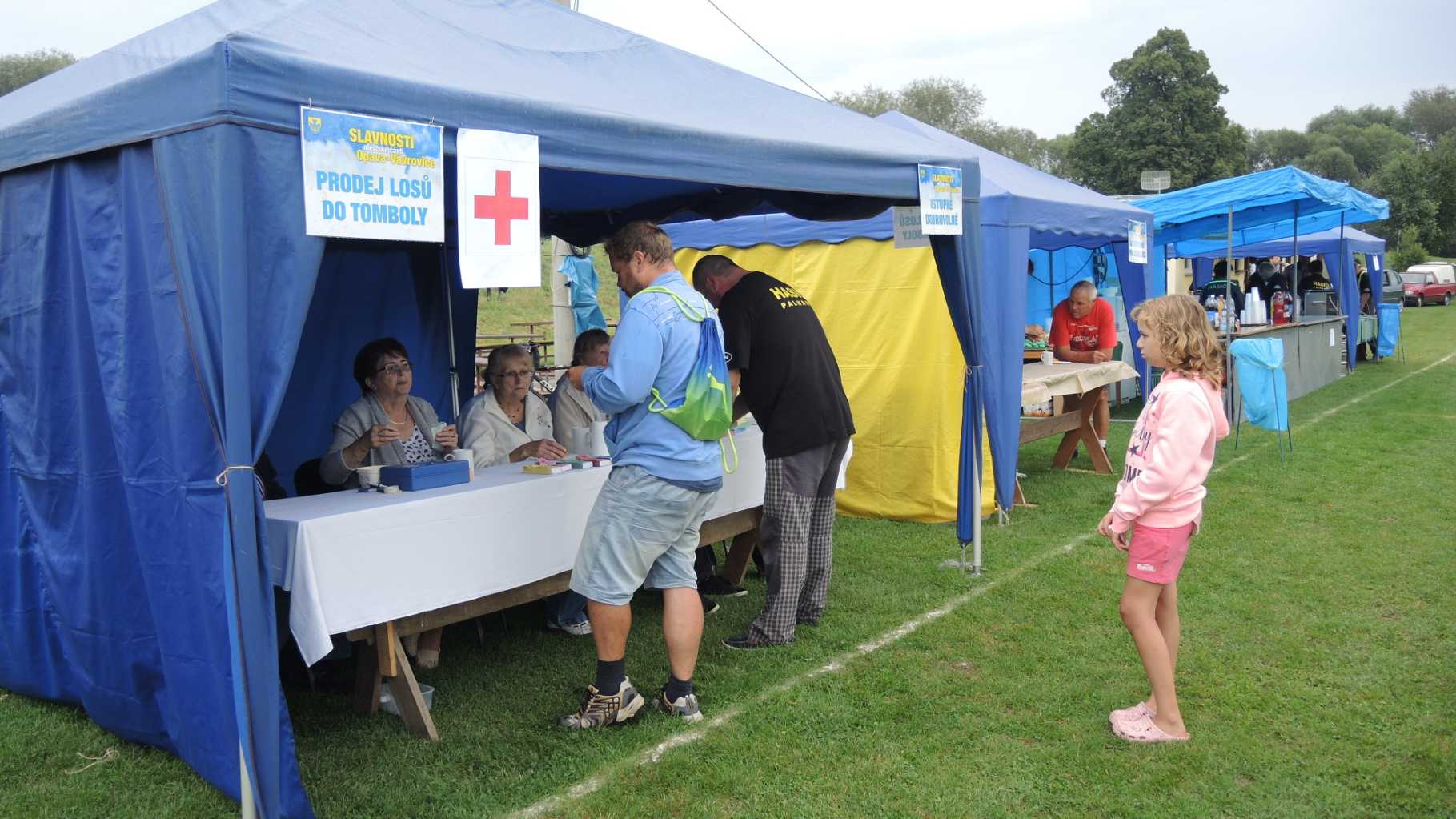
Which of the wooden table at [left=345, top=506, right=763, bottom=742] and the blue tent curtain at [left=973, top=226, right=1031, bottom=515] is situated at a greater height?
the blue tent curtain at [left=973, top=226, right=1031, bottom=515]

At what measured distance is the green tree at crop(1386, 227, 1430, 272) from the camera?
136ft

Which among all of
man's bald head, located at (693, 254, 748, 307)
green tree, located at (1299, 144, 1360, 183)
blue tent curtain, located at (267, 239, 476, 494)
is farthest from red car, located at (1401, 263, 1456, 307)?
man's bald head, located at (693, 254, 748, 307)

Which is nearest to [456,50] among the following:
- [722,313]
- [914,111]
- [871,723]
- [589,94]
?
[589,94]

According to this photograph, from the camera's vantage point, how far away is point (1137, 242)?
26.4 ft

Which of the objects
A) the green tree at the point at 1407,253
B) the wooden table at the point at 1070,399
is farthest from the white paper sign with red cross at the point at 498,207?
the green tree at the point at 1407,253

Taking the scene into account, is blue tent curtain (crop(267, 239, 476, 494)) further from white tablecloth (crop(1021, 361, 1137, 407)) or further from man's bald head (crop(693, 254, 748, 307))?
white tablecloth (crop(1021, 361, 1137, 407))

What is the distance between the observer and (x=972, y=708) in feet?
12.3

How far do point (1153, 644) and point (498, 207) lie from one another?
236cm

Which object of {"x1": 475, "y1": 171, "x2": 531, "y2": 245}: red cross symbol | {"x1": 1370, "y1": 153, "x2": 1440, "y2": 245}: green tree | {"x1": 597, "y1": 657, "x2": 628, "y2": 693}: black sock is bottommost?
{"x1": 597, "y1": 657, "x2": 628, "y2": 693}: black sock

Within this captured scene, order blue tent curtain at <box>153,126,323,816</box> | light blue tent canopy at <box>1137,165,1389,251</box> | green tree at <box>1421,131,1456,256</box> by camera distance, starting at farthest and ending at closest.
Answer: green tree at <box>1421,131,1456,256</box> < light blue tent canopy at <box>1137,165,1389,251</box> < blue tent curtain at <box>153,126,323,816</box>

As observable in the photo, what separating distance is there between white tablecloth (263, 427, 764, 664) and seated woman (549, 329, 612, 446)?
924mm

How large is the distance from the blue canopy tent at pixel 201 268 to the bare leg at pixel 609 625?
0.99 metres

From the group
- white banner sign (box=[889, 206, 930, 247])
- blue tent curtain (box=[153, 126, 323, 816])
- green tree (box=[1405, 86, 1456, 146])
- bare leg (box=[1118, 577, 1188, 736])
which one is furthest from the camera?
green tree (box=[1405, 86, 1456, 146])

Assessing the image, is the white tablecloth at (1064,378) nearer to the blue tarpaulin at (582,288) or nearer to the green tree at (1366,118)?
the blue tarpaulin at (582,288)
